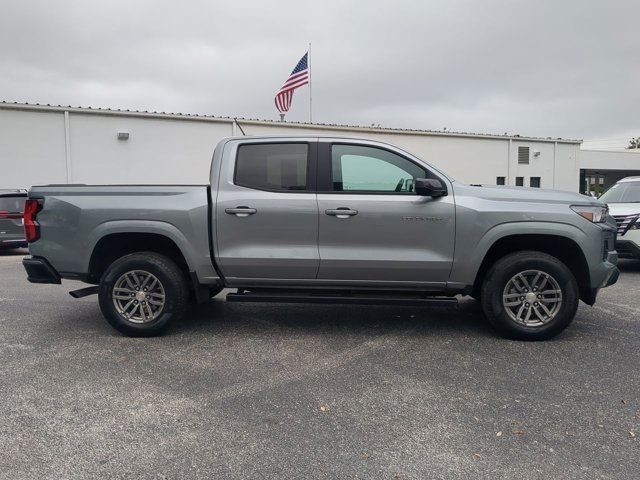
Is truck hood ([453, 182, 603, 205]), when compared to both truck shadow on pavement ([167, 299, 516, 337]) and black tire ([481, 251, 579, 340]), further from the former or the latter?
truck shadow on pavement ([167, 299, 516, 337])

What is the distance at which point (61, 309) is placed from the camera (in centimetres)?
658

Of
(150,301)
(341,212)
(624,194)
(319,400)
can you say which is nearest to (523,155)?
(624,194)

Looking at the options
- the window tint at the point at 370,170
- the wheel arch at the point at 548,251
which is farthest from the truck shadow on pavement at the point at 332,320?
the window tint at the point at 370,170

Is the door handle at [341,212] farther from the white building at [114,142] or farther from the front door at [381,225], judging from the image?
the white building at [114,142]

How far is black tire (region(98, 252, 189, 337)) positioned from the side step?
0.55m

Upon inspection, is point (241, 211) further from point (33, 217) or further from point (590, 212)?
point (590, 212)

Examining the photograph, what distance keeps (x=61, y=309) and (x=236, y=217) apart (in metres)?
3.14

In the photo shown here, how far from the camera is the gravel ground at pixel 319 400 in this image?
2934 mm

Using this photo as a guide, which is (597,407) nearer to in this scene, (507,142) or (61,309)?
(61,309)

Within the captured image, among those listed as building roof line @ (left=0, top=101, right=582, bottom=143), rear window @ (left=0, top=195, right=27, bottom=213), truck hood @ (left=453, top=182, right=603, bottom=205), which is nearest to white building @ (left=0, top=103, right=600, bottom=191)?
building roof line @ (left=0, top=101, right=582, bottom=143)

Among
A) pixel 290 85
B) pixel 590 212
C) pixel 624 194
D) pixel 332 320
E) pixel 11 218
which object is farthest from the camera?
pixel 290 85

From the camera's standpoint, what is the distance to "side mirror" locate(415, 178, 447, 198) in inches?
189

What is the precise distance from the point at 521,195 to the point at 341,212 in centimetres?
178

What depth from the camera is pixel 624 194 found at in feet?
32.8
